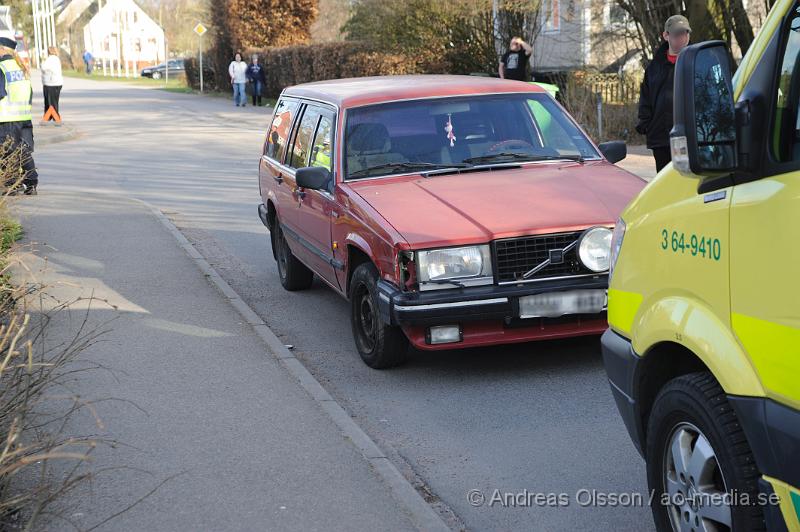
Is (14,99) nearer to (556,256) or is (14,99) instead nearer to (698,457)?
(556,256)

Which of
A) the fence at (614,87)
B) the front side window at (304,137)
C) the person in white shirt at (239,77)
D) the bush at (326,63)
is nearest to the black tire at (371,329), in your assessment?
the front side window at (304,137)

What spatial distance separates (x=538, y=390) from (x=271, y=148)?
14.2 feet

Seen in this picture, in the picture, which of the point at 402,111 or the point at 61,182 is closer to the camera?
the point at 402,111

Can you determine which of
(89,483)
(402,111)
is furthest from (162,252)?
(89,483)

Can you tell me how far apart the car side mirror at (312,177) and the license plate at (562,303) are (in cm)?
187

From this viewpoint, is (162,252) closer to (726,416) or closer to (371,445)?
(371,445)

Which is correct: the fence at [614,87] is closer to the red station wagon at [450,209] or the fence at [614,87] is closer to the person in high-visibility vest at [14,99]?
the person in high-visibility vest at [14,99]

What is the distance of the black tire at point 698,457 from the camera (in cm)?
327

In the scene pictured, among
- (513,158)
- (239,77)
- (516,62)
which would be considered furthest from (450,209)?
(239,77)

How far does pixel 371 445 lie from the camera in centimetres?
538

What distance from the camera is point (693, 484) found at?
358 centimetres

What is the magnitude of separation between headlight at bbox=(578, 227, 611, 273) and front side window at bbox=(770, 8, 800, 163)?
311 cm

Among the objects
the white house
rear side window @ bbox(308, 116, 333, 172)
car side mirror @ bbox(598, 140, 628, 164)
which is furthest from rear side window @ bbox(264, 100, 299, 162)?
the white house

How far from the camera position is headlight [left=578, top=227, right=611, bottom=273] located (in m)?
6.38
